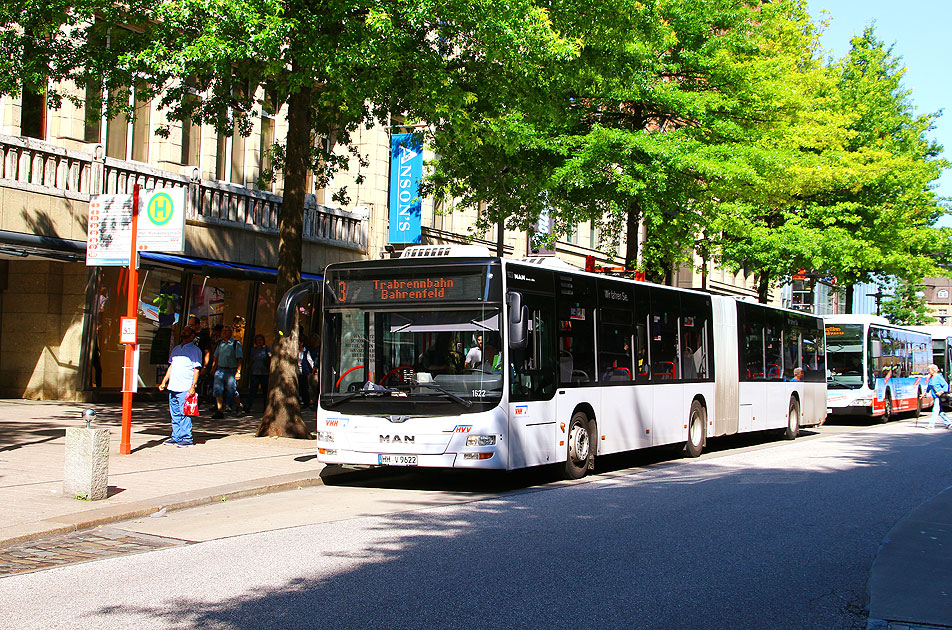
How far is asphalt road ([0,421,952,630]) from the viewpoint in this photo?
20.3ft

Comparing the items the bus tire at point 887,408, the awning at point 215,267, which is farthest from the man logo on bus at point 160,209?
the bus tire at point 887,408

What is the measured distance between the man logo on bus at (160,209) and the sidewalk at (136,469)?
3.24 meters

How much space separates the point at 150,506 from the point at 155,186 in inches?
560

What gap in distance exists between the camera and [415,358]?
12.2 m

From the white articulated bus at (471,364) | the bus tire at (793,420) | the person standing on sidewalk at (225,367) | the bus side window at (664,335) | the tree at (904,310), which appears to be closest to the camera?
the white articulated bus at (471,364)

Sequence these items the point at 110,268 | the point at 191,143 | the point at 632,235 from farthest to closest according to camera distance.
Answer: the point at 632,235 → the point at 191,143 → the point at 110,268

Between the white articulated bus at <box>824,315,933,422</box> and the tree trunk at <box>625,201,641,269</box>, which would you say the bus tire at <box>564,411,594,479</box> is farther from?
the white articulated bus at <box>824,315,933,422</box>

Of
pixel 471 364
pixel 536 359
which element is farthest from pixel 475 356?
pixel 536 359

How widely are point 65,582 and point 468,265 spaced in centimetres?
633

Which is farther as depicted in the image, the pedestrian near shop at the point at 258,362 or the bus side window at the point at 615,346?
the pedestrian near shop at the point at 258,362

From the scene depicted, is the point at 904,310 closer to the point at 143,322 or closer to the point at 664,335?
the point at 664,335

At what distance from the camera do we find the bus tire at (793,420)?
22.8 meters

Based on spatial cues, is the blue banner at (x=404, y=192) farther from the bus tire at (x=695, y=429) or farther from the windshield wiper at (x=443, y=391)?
the windshield wiper at (x=443, y=391)

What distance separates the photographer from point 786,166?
24.0 metres
